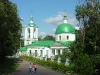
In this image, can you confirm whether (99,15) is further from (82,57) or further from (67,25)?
(67,25)

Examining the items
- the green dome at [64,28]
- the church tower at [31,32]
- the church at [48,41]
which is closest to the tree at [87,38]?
the church at [48,41]

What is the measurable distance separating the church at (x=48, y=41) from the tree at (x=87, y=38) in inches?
1865

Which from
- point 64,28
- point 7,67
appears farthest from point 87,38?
point 64,28

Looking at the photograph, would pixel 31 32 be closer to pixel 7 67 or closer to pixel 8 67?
pixel 8 67

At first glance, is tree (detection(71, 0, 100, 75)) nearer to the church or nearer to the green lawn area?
the green lawn area

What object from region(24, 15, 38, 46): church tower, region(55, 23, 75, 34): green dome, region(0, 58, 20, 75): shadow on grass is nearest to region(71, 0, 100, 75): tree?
region(0, 58, 20, 75): shadow on grass

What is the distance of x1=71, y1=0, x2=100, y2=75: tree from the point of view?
21391mm

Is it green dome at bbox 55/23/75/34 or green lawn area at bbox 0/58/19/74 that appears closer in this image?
green lawn area at bbox 0/58/19/74

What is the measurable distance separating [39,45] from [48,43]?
325 cm

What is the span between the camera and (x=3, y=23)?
2034 centimetres

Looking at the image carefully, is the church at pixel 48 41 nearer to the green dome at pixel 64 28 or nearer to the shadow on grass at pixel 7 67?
the green dome at pixel 64 28

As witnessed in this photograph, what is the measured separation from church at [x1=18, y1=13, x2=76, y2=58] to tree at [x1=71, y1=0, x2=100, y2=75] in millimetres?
47374

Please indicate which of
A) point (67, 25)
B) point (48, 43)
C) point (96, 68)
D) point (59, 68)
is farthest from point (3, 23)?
point (48, 43)

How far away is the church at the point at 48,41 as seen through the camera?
253 feet
